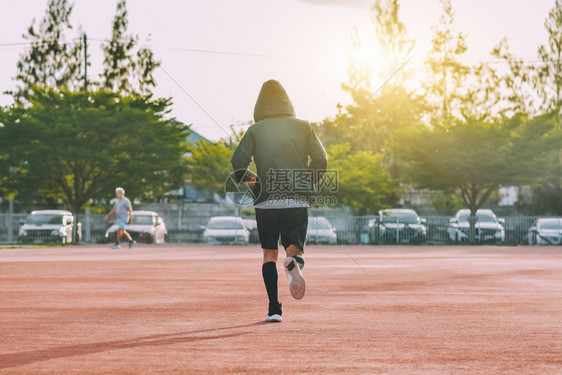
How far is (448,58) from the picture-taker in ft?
168

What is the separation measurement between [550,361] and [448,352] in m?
0.68

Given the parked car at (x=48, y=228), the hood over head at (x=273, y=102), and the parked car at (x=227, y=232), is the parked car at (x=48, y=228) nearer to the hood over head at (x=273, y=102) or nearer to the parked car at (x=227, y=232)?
the parked car at (x=227, y=232)

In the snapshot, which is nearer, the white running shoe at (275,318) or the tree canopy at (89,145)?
the white running shoe at (275,318)

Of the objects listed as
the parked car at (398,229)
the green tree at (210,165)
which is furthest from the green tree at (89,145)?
the green tree at (210,165)

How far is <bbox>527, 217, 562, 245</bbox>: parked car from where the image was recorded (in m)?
36.1

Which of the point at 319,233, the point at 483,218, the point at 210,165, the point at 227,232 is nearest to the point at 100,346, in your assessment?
the point at 227,232

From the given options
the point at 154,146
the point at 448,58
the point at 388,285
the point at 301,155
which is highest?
the point at 448,58

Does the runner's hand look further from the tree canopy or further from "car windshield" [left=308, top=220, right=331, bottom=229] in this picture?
the tree canopy

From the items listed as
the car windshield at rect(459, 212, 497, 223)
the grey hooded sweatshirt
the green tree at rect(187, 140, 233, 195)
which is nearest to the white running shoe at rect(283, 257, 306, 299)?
the grey hooded sweatshirt

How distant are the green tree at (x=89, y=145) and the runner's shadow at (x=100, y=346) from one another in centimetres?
3382

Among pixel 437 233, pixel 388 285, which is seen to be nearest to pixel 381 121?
pixel 437 233

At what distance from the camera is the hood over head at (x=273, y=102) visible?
312 inches

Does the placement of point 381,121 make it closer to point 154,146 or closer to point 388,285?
point 154,146

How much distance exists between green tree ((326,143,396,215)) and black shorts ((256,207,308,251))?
38724 millimetres
